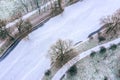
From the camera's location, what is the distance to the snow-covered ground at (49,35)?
177 ft

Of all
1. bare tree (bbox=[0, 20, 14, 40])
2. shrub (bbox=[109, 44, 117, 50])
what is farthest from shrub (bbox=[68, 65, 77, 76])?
bare tree (bbox=[0, 20, 14, 40])

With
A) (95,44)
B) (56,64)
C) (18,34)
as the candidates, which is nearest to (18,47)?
(18,34)

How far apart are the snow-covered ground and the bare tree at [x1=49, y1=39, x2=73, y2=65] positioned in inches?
83.7

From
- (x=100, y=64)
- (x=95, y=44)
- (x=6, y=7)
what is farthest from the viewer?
(x=6, y=7)

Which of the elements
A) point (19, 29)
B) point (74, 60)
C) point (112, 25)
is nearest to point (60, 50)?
point (74, 60)

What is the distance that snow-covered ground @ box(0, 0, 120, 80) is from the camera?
2126 inches

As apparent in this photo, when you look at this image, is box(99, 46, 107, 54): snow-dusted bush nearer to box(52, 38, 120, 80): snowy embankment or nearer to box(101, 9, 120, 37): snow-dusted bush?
box(52, 38, 120, 80): snowy embankment

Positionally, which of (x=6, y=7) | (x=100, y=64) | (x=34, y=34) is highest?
(x=6, y=7)

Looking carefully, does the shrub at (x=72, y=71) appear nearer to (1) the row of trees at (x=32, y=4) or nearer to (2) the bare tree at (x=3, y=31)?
(2) the bare tree at (x=3, y=31)

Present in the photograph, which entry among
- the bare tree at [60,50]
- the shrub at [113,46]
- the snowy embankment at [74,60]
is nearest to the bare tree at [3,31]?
the bare tree at [60,50]

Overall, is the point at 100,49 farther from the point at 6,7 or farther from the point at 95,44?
the point at 6,7

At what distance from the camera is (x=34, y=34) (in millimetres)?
59312

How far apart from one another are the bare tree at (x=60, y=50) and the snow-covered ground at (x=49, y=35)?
83.7 inches

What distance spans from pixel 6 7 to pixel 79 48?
19333 mm
